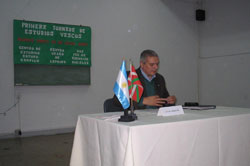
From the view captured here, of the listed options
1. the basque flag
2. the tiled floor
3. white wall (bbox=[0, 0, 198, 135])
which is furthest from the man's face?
white wall (bbox=[0, 0, 198, 135])

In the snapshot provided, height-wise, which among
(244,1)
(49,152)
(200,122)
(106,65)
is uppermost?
(244,1)

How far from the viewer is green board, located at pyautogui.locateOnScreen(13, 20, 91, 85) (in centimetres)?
437

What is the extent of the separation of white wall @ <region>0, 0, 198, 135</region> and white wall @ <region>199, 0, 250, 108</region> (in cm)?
29

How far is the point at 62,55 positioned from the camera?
4.68 meters

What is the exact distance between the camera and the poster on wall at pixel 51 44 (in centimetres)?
435

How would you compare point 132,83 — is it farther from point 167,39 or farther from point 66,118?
point 167,39

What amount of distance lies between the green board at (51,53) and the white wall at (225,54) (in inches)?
118

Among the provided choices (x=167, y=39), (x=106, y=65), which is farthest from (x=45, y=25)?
(x=167, y=39)

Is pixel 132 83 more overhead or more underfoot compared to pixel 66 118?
more overhead

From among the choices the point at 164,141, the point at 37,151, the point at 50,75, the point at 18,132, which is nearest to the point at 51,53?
the point at 50,75

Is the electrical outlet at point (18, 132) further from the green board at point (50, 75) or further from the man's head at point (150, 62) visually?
the man's head at point (150, 62)

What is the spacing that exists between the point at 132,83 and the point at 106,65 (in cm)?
347

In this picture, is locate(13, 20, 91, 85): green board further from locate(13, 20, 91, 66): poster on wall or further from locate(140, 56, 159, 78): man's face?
locate(140, 56, 159, 78): man's face

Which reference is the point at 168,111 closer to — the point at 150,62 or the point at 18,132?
the point at 150,62
